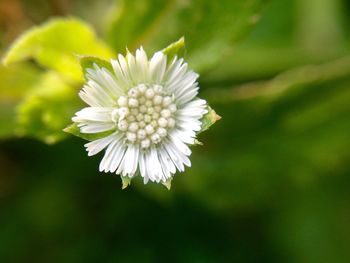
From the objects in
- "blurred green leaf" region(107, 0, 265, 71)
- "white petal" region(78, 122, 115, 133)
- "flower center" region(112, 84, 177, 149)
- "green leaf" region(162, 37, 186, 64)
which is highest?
"blurred green leaf" region(107, 0, 265, 71)

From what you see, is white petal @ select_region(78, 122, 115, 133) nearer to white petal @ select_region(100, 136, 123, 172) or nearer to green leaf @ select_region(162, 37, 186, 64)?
white petal @ select_region(100, 136, 123, 172)

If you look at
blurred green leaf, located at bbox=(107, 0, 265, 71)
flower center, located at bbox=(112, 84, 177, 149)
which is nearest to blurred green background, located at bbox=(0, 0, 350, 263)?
blurred green leaf, located at bbox=(107, 0, 265, 71)

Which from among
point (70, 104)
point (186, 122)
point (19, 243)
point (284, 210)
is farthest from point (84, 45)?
point (284, 210)

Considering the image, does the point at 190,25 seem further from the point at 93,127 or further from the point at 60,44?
the point at 93,127

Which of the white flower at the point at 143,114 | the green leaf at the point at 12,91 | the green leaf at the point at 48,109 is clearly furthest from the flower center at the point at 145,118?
the green leaf at the point at 12,91

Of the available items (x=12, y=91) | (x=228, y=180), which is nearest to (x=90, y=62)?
(x=12, y=91)

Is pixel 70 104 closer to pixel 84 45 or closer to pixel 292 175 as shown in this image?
pixel 84 45

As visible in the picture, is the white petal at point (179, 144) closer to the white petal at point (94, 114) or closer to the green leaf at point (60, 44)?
the white petal at point (94, 114)
